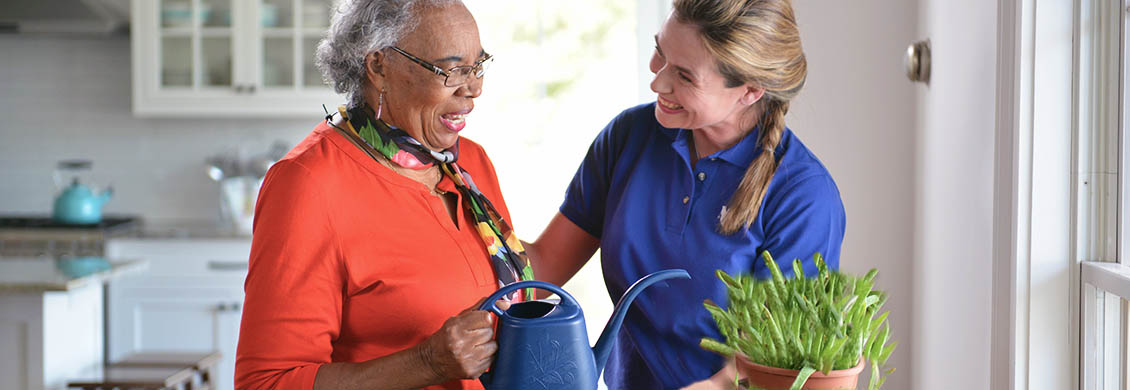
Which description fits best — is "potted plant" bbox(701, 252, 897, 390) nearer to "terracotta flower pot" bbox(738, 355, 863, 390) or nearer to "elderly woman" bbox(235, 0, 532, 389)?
"terracotta flower pot" bbox(738, 355, 863, 390)

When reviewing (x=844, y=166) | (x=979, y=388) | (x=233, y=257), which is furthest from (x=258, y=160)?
(x=979, y=388)

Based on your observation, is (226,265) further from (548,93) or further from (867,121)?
(867,121)

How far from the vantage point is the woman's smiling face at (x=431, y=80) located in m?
1.34

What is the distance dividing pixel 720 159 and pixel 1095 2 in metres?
0.57

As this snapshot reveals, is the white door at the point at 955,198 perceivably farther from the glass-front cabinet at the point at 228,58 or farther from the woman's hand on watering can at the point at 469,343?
the glass-front cabinet at the point at 228,58

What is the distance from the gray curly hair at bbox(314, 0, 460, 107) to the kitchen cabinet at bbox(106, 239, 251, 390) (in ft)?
9.06

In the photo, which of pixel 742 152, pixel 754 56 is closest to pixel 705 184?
pixel 742 152

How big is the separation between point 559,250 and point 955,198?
0.76m

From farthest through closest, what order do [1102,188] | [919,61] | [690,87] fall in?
[919,61], [690,87], [1102,188]

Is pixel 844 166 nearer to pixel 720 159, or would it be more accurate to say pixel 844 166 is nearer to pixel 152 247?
pixel 720 159

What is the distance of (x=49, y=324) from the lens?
283 centimetres

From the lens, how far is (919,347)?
220cm

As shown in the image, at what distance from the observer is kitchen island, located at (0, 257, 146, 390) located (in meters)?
2.80

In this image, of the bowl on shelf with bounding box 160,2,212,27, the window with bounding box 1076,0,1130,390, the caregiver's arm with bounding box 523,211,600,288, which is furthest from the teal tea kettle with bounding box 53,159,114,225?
the window with bounding box 1076,0,1130,390
